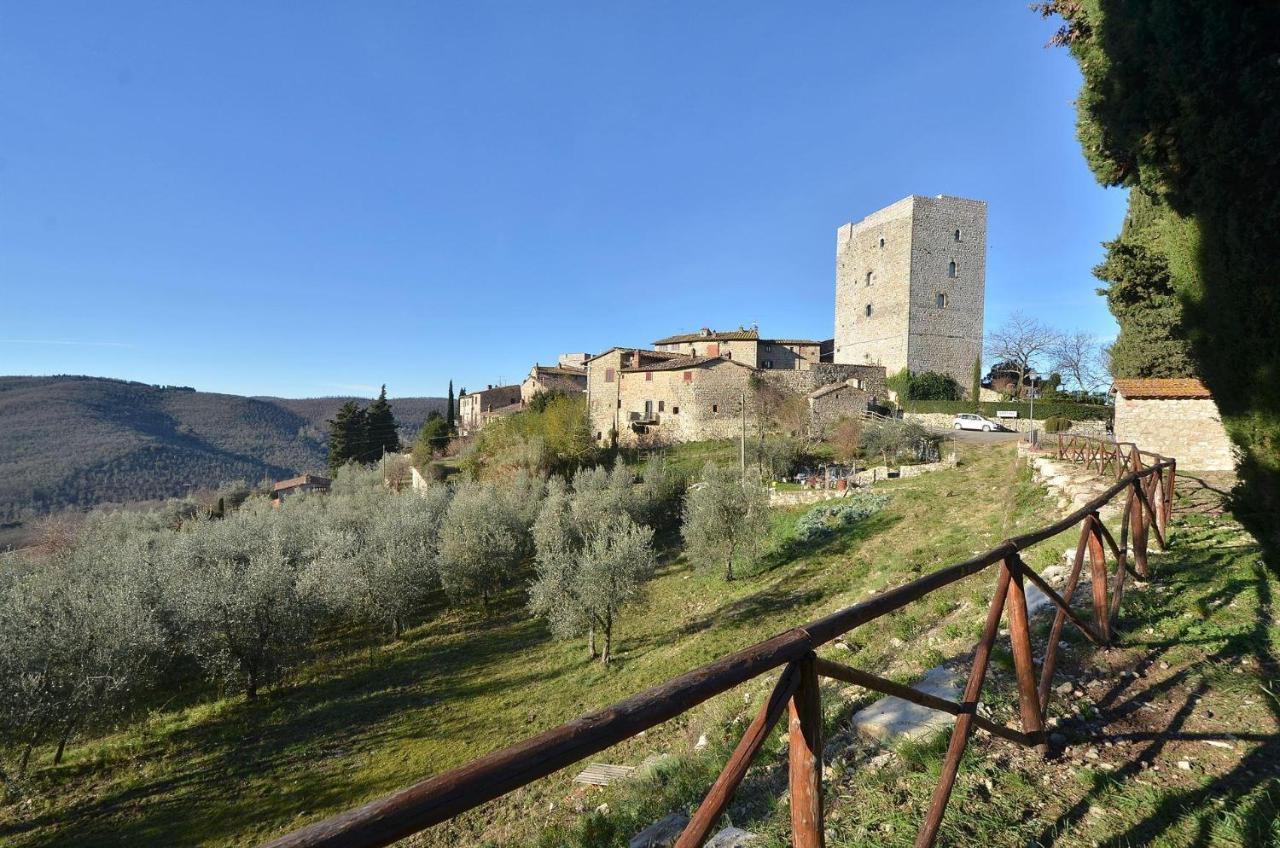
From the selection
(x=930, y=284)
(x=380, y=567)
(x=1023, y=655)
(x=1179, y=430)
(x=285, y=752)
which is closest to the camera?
(x=1023, y=655)

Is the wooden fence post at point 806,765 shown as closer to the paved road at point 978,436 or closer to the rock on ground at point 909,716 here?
the rock on ground at point 909,716

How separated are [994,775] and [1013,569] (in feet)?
3.59

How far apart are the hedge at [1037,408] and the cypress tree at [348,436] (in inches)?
1840

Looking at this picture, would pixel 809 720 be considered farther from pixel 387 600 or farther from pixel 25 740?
pixel 387 600

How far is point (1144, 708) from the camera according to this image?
10.6 ft

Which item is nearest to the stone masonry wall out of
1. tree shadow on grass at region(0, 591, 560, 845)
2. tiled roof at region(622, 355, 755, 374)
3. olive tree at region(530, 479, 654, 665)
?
tiled roof at region(622, 355, 755, 374)

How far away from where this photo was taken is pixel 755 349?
41.7 meters

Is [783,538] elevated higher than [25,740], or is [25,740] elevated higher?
[783,538]

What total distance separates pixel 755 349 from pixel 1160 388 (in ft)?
94.9

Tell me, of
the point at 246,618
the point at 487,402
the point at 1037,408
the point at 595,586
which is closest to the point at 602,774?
the point at 595,586

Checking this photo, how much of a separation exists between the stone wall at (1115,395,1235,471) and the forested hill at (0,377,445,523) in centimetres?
9120

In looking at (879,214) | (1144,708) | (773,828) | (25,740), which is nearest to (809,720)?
(773,828)

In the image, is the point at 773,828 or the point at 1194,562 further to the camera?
the point at 1194,562

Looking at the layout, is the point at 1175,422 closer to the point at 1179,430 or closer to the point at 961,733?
the point at 1179,430
